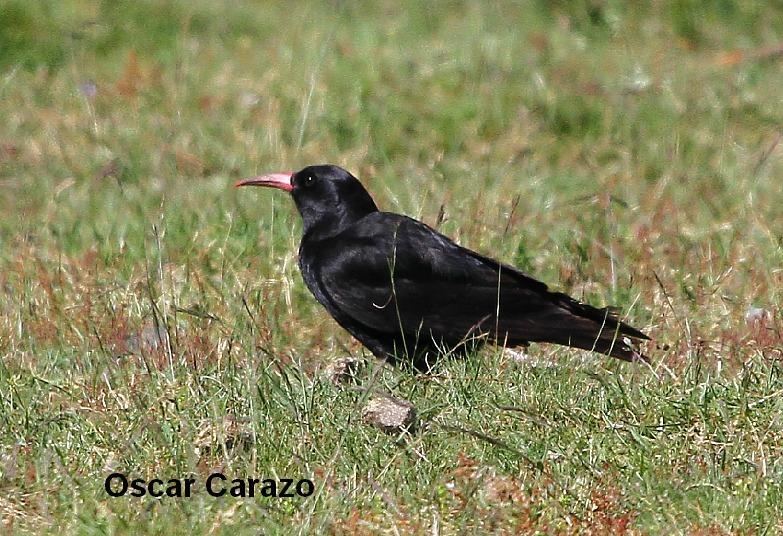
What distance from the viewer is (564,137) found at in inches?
329

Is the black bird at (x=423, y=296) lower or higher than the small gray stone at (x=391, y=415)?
lower

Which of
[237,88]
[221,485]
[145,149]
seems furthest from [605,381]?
[237,88]

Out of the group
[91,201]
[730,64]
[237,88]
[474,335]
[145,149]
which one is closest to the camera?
[474,335]

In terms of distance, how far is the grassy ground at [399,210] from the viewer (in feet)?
12.9

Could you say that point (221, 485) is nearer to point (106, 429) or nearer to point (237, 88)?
point (106, 429)

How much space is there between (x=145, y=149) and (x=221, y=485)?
4416 mm

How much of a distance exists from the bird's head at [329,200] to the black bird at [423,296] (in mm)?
160

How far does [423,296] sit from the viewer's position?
5.62 m

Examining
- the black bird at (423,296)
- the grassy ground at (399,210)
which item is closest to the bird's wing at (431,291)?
the black bird at (423,296)

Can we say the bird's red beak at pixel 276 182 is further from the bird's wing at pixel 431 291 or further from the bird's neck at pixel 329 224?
the bird's wing at pixel 431 291

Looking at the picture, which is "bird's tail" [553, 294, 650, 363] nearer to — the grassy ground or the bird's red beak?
the grassy ground

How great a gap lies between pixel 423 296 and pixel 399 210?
53.2 inches

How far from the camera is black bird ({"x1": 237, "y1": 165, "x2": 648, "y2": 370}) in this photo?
5402 mm

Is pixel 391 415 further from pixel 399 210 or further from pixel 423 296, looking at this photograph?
pixel 399 210
